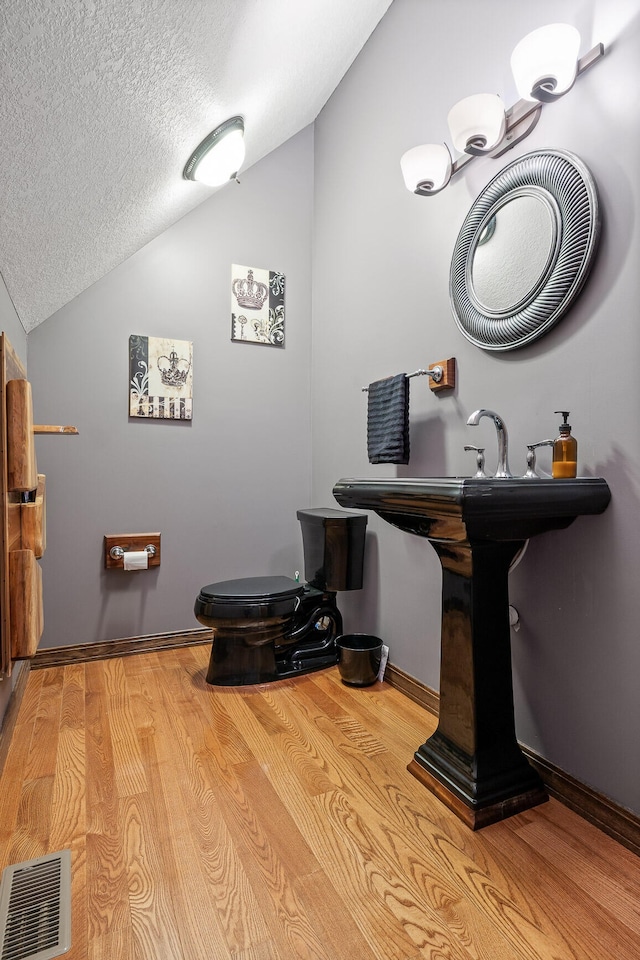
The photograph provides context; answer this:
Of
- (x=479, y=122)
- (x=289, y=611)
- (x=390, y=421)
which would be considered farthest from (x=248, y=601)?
(x=479, y=122)

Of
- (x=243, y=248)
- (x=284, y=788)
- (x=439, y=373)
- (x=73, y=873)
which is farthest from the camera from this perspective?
(x=243, y=248)

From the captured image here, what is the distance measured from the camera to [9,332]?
5.94ft

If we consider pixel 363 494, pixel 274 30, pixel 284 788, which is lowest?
pixel 284 788

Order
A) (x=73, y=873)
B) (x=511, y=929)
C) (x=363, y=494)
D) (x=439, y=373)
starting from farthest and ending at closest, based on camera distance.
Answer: (x=439, y=373), (x=363, y=494), (x=73, y=873), (x=511, y=929)

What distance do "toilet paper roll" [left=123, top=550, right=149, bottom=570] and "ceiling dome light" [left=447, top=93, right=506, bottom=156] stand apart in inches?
83.3

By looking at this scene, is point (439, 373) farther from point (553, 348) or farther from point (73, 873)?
point (73, 873)

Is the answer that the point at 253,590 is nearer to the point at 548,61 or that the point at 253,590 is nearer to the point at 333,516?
the point at 333,516

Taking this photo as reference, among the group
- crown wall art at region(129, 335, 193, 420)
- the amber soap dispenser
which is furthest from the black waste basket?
crown wall art at region(129, 335, 193, 420)

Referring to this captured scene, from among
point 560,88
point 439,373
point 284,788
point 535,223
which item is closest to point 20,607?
point 284,788

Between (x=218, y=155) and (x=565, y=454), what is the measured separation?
1.66 meters

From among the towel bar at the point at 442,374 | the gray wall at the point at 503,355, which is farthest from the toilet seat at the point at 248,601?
the towel bar at the point at 442,374

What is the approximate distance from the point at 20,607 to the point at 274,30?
1.98m

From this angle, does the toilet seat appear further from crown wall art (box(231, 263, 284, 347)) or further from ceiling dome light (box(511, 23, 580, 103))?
ceiling dome light (box(511, 23, 580, 103))

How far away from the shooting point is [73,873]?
45.9 inches
